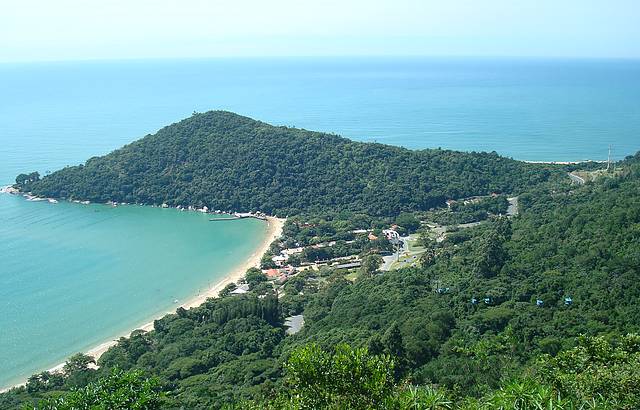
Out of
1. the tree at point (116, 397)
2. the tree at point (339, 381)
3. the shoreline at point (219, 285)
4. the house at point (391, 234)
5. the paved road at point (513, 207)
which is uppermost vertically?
the tree at point (339, 381)

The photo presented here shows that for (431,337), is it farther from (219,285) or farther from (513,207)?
(513,207)

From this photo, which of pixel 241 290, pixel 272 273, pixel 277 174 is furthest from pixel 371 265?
pixel 277 174

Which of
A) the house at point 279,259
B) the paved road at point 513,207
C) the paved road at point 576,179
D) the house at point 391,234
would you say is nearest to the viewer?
the house at point 279,259

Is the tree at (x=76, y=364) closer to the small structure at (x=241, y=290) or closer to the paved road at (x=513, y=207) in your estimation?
the small structure at (x=241, y=290)

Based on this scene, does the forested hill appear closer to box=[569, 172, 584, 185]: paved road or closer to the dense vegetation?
box=[569, 172, 584, 185]: paved road

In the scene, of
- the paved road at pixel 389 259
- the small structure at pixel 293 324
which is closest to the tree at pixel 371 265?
the paved road at pixel 389 259

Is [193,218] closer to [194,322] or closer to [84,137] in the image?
[194,322]
